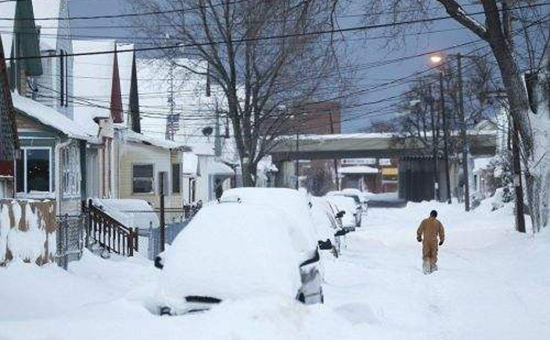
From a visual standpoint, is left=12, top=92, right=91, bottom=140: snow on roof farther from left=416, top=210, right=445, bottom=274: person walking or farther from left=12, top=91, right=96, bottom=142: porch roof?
left=416, top=210, right=445, bottom=274: person walking

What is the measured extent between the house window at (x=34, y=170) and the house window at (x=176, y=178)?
1711 centimetres

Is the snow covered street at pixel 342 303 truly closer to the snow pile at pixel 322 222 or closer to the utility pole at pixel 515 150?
the snow pile at pixel 322 222

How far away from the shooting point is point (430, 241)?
2177 centimetres

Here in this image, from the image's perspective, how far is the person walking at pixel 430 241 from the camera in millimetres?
21562

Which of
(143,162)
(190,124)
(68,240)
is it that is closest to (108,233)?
(68,240)

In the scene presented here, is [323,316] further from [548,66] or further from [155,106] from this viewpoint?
[155,106]

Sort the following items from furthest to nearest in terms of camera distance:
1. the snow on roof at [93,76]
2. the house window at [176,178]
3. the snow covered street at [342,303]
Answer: the house window at [176,178], the snow on roof at [93,76], the snow covered street at [342,303]

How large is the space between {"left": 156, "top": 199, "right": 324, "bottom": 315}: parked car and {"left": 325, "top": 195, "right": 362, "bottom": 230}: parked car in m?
29.3

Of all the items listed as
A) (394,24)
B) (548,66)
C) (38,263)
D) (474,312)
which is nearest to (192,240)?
(474,312)

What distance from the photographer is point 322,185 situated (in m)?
126

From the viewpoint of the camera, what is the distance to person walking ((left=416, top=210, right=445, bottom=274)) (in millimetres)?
21562

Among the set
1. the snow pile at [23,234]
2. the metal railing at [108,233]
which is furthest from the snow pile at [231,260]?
the metal railing at [108,233]

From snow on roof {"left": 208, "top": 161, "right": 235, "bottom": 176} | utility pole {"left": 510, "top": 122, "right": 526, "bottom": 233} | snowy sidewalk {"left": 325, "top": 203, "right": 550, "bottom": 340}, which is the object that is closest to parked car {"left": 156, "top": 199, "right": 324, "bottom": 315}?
snowy sidewalk {"left": 325, "top": 203, "right": 550, "bottom": 340}

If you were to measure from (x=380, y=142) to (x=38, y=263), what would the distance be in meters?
86.4
